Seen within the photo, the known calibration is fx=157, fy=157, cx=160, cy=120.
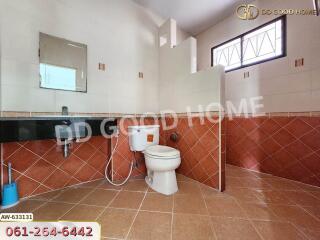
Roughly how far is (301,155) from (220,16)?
2.36m

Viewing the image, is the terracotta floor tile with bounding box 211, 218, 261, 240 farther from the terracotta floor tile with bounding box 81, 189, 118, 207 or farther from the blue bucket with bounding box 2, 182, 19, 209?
the blue bucket with bounding box 2, 182, 19, 209

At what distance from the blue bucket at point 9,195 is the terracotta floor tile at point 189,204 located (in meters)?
1.38

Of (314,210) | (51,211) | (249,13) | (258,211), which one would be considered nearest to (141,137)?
(51,211)

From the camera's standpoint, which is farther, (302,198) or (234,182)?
(234,182)

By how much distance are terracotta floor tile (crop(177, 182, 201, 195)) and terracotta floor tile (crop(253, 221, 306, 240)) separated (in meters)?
0.60

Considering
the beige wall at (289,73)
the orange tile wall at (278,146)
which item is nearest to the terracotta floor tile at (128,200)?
the orange tile wall at (278,146)

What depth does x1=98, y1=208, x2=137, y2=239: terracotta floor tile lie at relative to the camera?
3.44 ft

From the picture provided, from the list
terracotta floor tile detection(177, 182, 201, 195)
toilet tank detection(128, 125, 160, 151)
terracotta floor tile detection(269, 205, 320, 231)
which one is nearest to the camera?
terracotta floor tile detection(269, 205, 320, 231)

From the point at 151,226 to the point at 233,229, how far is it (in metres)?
0.58

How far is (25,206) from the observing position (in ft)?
4.39

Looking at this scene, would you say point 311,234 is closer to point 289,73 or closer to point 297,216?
point 297,216

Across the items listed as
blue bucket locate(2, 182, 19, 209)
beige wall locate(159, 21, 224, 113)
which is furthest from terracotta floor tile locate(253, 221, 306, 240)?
blue bucket locate(2, 182, 19, 209)

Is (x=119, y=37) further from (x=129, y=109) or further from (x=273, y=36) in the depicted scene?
(x=273, y=36)

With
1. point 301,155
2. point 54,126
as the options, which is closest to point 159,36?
point 54,126
